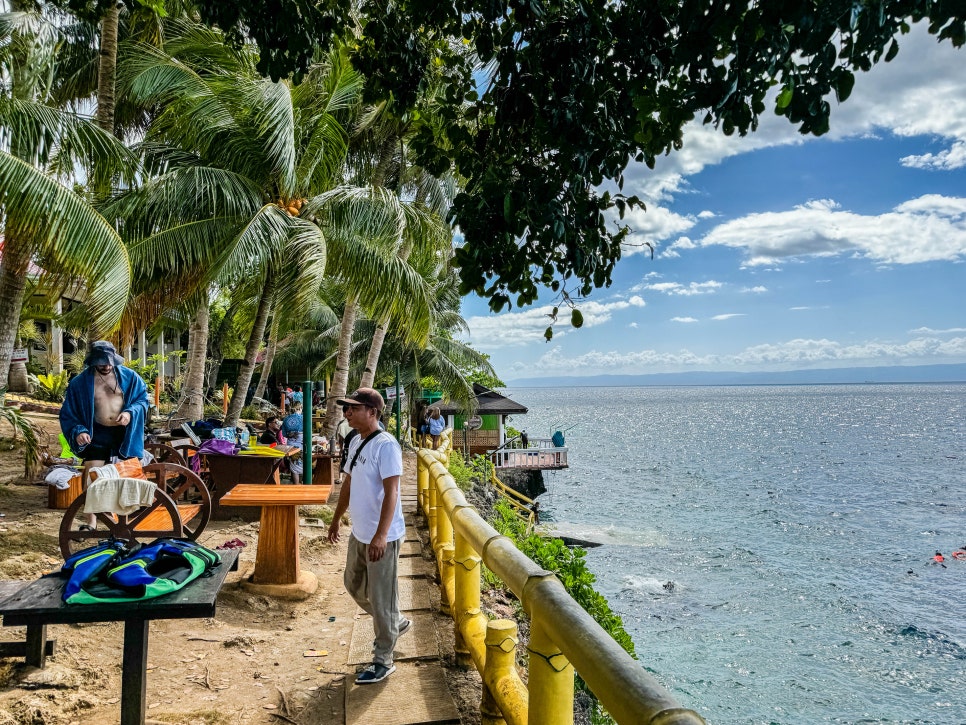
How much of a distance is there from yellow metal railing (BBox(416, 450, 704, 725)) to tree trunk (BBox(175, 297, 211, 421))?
1131 cm

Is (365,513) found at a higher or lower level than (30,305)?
lower

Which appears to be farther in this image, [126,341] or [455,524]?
[126,341]

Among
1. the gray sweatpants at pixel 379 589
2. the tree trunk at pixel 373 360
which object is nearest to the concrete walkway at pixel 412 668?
the gray sweatpants at pixel 379 589

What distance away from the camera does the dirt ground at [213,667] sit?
12.3ft

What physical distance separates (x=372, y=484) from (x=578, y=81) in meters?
2.49

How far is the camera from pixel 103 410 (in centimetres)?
637

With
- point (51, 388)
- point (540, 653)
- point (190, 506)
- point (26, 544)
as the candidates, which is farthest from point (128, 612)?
point (51, 388)

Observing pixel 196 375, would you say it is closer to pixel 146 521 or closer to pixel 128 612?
pixel 146 521

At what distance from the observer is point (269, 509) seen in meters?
5.85

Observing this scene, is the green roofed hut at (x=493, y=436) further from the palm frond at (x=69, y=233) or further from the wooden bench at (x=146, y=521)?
the wooden bench at (x=146, y=521)

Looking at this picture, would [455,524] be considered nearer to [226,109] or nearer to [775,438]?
[226,109]

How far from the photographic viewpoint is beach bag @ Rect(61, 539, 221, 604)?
3.04m

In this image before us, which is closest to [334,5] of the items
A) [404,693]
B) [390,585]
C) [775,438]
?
[390,585]

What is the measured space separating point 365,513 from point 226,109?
1024cm
